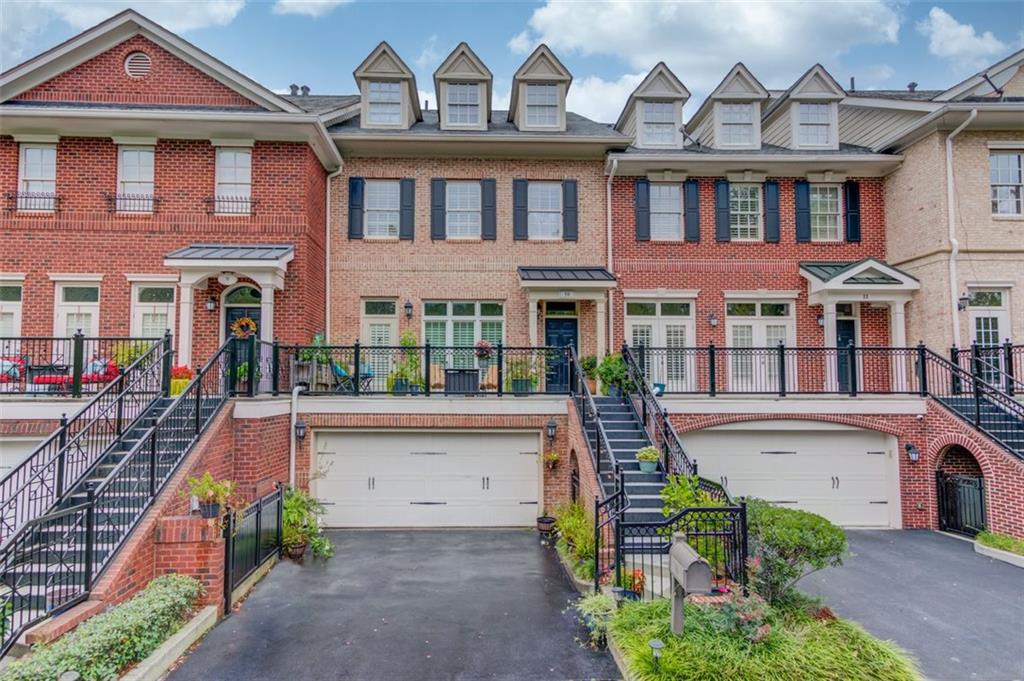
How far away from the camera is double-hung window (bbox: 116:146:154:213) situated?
12.6 metres

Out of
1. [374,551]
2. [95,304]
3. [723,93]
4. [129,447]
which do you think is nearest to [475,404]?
[374,551]

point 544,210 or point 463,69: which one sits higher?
point 463,69

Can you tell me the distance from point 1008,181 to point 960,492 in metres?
7.76

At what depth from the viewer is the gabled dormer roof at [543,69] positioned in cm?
1442

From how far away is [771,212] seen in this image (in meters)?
14.5

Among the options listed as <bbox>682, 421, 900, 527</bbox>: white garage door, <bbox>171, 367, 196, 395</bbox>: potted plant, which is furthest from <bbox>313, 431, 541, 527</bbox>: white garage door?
<bbox>682, 421, 900, 527</bbox>: white garage door

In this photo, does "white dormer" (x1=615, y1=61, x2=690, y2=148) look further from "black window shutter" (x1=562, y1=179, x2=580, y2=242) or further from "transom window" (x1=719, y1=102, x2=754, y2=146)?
"black window shutter" (x1=562, y1=179, x2=580, y2=242)

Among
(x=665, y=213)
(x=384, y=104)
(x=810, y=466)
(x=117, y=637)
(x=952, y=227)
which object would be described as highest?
(x=384, y=104)

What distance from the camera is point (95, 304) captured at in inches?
496

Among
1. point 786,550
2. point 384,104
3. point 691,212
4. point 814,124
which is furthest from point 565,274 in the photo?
point 786,550

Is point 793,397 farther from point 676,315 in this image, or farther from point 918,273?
point 918,273

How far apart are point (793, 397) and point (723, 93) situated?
849cm

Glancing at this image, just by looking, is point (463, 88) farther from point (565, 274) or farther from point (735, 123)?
point (735, 123)

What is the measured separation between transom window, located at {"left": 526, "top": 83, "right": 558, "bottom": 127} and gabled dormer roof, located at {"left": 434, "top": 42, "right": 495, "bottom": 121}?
1127 mm
